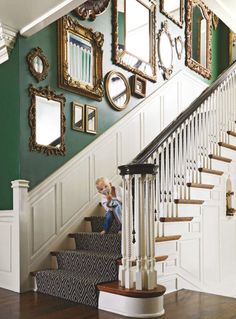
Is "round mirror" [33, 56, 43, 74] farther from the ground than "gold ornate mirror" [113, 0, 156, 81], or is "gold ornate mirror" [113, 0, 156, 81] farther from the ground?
"gold ornate mirror" [113, 0, 156, 81]

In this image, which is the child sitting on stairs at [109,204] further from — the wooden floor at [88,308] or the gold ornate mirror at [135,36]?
the gold ornate mirror at [135,36]

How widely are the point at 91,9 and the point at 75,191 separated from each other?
2.25m

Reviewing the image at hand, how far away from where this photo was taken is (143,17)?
616 cm

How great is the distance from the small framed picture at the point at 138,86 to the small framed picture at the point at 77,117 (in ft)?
3.65

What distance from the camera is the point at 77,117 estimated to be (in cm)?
482

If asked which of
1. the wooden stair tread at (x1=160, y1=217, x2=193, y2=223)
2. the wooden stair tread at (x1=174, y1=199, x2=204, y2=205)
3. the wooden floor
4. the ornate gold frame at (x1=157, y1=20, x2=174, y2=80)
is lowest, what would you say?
the wooden floor

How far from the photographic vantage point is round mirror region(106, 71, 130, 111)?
530 centimetres

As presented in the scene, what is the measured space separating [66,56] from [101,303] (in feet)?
9.06

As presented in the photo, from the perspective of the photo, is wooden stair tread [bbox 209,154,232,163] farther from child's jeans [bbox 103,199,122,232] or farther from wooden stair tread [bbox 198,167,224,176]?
child's jeans [bbox 103,199,122,232]

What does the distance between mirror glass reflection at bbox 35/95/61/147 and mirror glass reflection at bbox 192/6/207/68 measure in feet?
12.8

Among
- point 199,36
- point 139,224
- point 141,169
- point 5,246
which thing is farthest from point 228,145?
point 199,36

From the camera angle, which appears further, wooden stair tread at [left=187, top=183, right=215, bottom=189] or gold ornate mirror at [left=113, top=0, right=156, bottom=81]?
gold ornate mirror at [left=113, top=0, right=156, bottom=81]

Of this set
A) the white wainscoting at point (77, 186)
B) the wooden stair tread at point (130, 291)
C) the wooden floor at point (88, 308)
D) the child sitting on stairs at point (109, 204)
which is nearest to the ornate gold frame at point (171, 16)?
the white wainscoting at point (77, 186)

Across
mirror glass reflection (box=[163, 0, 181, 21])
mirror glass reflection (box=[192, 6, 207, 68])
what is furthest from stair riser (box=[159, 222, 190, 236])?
mirror glass reflection (box=[192, 6, 207, 68])
